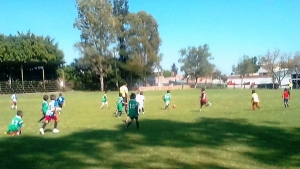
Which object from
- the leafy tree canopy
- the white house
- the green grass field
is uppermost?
the leafy tree canopy

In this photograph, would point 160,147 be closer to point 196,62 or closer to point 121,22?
point 121,22

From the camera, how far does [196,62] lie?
367ft

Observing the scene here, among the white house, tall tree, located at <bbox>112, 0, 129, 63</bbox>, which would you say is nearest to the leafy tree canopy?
tall tree, located at <bbox>112, 0, 129, 63</bbox>

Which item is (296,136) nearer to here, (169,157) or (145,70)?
(169,157)

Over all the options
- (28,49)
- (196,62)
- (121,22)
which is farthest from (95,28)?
(196,62)

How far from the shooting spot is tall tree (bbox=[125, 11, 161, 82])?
232ft

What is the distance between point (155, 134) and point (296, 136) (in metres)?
4.82

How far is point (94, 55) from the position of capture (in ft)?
217

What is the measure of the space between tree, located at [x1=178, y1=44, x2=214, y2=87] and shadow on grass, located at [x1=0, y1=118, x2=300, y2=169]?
317 ft

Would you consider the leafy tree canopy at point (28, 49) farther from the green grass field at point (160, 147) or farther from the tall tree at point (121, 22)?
the green grass field at point (160, 147)

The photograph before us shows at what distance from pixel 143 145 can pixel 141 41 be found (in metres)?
60.5

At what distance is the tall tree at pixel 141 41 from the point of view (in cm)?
7075

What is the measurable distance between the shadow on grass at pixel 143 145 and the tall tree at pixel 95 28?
171ft

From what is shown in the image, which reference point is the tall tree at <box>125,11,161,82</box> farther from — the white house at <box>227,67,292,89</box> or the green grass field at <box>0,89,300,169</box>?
the green grass field at <box>0,89,300,169</box>
